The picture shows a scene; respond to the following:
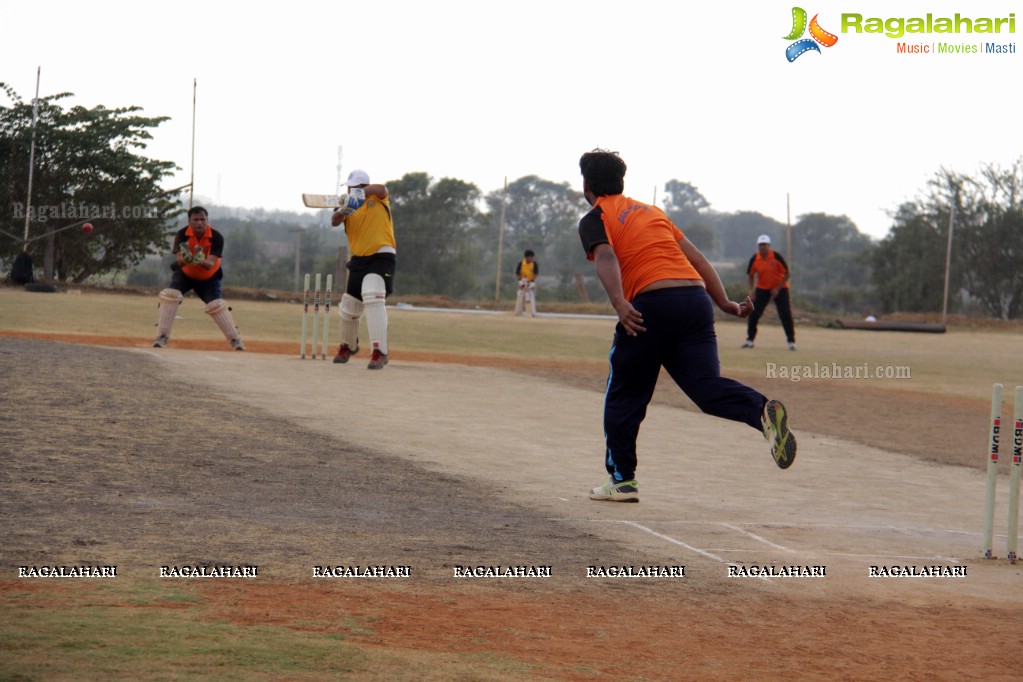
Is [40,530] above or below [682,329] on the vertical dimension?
below

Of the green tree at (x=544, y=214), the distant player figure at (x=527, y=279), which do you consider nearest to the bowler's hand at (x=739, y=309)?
the distant player figure at (x=527, y=279)

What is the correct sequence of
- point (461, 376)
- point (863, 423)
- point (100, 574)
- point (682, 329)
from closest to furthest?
point (100, 574), point (682, 329), point (863, 423), point (461, 376)

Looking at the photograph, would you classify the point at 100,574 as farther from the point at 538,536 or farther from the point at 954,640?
the point at 954,640

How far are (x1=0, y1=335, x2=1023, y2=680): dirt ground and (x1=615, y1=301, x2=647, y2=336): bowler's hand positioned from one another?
3.62ft

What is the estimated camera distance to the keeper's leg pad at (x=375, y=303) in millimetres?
15078

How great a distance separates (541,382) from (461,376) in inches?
43.0

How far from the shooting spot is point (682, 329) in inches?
283

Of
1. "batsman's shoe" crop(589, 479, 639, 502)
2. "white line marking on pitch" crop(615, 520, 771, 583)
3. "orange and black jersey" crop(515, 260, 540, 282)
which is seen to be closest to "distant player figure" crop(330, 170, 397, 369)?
"batsman's shoe" crop(589, 479, 639, 502)

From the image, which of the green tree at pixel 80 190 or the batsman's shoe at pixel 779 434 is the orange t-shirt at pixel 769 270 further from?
the green tree at pixel 80 190

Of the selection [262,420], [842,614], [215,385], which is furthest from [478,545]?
[215,385]

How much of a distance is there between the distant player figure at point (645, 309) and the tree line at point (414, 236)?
3355 centimetres

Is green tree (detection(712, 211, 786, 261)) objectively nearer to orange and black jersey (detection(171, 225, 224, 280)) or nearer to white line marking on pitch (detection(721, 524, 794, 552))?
orange and black jersey (detection(171, 225, 224, 280))

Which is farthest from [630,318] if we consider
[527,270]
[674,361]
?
[527,270]

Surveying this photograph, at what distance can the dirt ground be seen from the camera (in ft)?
15.6
